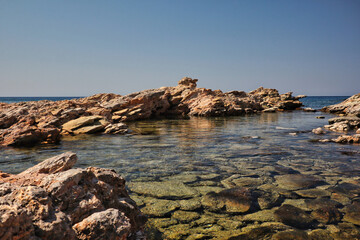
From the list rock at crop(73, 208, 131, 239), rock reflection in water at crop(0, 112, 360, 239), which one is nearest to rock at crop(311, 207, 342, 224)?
rock reflection in water at crop(0, 112, 360, 239)

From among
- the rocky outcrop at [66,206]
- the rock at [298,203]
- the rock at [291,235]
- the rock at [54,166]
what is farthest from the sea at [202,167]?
the rock at [54,166]

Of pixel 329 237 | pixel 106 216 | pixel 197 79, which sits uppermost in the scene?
pixel 197 79

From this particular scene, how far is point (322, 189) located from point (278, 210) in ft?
6.91

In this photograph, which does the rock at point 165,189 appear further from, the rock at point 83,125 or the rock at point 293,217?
the rock at point 83,125

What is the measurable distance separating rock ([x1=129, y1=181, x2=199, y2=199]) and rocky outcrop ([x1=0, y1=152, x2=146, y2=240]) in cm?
205

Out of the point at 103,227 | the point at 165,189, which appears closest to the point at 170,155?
the point at 165,189

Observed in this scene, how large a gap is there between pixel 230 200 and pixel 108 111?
23342 mm

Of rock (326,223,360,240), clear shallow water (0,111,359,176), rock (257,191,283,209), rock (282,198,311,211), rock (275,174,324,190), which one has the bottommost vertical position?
rock (326,223,360,240)

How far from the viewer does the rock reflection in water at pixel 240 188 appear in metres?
4.70

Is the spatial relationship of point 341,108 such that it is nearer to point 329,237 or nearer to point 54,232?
point 329,237

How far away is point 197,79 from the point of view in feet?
172

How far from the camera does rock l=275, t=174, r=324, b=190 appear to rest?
6870 millimetres

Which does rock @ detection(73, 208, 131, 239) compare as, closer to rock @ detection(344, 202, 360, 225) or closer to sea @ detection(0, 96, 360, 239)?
sea @ detection(0, 96, 360, 239)

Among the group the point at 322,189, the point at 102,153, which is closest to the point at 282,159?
the point at 322,189
